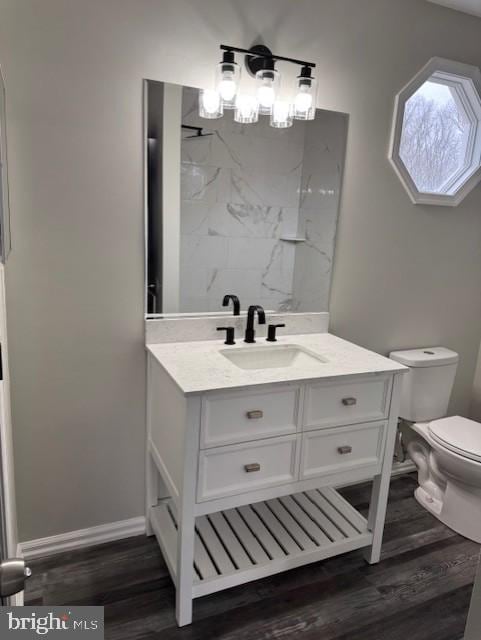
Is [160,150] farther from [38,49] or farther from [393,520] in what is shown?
[393,520]

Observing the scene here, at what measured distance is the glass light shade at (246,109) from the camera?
1863 millimetres

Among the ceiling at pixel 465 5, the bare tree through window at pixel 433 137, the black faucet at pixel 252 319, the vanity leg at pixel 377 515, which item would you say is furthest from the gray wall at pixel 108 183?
the vanity leg at pixel 377 515

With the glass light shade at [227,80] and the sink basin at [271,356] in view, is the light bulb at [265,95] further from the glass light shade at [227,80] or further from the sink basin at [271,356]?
the sink basin at [271,356]

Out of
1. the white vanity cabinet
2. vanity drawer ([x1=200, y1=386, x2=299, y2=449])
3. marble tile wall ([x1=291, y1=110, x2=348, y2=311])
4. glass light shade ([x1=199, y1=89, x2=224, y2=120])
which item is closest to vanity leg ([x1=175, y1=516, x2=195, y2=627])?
the white vanity cabinet

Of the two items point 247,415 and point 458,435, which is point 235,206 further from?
point 458,435

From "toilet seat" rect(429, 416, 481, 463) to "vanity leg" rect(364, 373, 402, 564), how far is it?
1.46 feet

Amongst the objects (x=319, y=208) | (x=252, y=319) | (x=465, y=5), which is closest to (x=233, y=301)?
(x=252, y=319)

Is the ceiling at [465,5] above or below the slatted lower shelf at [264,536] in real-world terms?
above

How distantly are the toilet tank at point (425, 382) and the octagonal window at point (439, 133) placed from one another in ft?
2.75

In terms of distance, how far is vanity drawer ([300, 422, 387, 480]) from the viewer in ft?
5.68

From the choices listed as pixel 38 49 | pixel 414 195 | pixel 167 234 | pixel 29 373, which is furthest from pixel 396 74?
pixel 29 373

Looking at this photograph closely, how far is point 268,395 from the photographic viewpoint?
161cm

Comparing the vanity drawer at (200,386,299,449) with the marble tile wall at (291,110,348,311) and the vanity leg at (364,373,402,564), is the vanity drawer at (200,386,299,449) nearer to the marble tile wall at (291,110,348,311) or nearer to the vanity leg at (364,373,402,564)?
the vanity leg at (364,373,402,564)

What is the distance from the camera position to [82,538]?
200 centimetres
